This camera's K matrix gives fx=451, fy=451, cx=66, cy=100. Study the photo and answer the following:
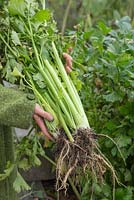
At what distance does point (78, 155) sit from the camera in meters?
1.44

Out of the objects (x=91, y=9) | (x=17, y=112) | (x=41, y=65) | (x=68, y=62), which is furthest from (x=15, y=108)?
(x=91, y=9)

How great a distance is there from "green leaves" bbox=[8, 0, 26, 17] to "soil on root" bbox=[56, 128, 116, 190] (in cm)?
44

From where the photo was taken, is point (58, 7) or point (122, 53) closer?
point (122, 53)

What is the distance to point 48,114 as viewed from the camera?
1.36 meters

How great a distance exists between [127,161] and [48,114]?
2.51 ft

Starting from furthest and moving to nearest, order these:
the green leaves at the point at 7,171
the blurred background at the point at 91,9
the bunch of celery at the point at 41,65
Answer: the blurred background at the point at 91,9 → the green leaves at the point at 7,171 → the bunch of celery at the point at 41,65

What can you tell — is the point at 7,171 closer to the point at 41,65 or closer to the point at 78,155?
the point at 78,155

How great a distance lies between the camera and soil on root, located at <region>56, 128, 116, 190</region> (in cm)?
143

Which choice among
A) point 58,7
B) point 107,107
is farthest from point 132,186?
point 58,7

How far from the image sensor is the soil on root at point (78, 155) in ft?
4.69

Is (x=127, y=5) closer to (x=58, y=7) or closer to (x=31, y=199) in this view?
(x=58, y=7)

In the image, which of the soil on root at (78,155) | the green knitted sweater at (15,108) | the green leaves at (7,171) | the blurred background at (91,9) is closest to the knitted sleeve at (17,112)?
the green knitted sweater at (15,108)

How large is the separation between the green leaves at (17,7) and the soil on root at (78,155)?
44 cm

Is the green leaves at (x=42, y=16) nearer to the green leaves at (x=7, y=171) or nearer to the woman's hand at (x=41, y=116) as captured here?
the woman's hand at (x=41, y=116)
